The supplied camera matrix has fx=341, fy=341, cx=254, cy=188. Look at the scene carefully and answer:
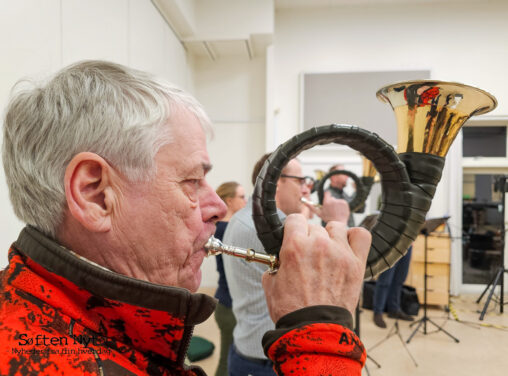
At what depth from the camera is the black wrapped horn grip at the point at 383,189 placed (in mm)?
744

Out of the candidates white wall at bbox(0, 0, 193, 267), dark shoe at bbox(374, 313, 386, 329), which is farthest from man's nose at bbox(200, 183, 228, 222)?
dark shoe at bbox(374, 313, 386, 329)

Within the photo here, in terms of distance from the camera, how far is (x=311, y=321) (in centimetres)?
60

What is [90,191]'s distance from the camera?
61 centimetres

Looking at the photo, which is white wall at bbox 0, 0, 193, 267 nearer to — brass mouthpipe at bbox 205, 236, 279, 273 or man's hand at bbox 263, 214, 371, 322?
brass mouthpipe at bbox 205, 236, 279, 273

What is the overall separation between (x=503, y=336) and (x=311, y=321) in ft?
13.9

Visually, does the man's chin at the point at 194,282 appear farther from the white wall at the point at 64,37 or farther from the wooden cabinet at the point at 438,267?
the wooden cabinet at the point at 438,267

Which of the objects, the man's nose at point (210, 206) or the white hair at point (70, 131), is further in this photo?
the man's nose at point (210, 206)

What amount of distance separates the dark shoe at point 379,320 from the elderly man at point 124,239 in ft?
12.4

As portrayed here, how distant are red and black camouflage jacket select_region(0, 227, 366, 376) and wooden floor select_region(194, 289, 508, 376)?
256 cm

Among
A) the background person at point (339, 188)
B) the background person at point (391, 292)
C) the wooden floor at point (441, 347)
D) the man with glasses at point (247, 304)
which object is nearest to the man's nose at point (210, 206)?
the man with glasses at point (247, 304)

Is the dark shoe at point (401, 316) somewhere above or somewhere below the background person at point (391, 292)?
below

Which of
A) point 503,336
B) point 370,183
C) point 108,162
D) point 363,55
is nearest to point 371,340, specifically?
point 503,336

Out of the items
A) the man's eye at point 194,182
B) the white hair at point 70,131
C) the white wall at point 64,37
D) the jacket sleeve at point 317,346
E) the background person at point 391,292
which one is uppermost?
the white wall at point 64,37

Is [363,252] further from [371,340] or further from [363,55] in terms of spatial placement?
[363,55]
